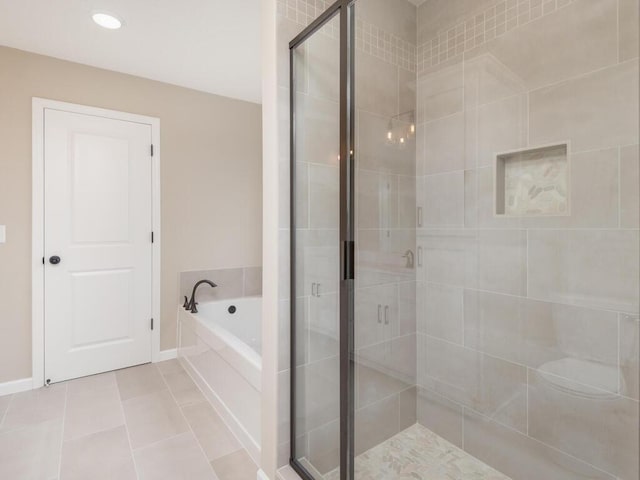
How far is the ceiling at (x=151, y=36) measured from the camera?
1.93 meters

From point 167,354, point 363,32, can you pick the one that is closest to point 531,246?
point 363,32

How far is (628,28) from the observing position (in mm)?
1173

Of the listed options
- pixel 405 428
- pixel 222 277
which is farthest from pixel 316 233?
pixel 222 277

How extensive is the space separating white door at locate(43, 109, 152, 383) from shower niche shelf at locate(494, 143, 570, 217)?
2.63 meters

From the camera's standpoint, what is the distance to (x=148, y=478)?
1579mm

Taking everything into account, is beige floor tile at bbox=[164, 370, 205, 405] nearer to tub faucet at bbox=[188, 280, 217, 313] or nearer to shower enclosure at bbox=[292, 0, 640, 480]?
tub faucet at bbox=[188, 280, 217, 313]

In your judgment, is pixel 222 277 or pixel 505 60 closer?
pixel 505 60

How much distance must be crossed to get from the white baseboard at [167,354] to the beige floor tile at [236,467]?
148 centimetres

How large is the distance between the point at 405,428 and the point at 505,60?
1895 millimetres

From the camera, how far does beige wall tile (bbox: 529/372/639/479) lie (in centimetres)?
125

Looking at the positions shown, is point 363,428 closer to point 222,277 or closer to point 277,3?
point 277,3

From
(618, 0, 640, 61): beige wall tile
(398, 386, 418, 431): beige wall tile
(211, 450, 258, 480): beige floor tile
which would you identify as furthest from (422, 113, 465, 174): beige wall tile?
(211, 450, 258, 480): beige floor tile

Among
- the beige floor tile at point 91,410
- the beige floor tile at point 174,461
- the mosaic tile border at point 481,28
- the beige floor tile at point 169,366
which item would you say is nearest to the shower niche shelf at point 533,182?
the mosaic tile border at point 481,28

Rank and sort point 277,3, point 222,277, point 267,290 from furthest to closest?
point 222,277
point 267,290
point 277,3
